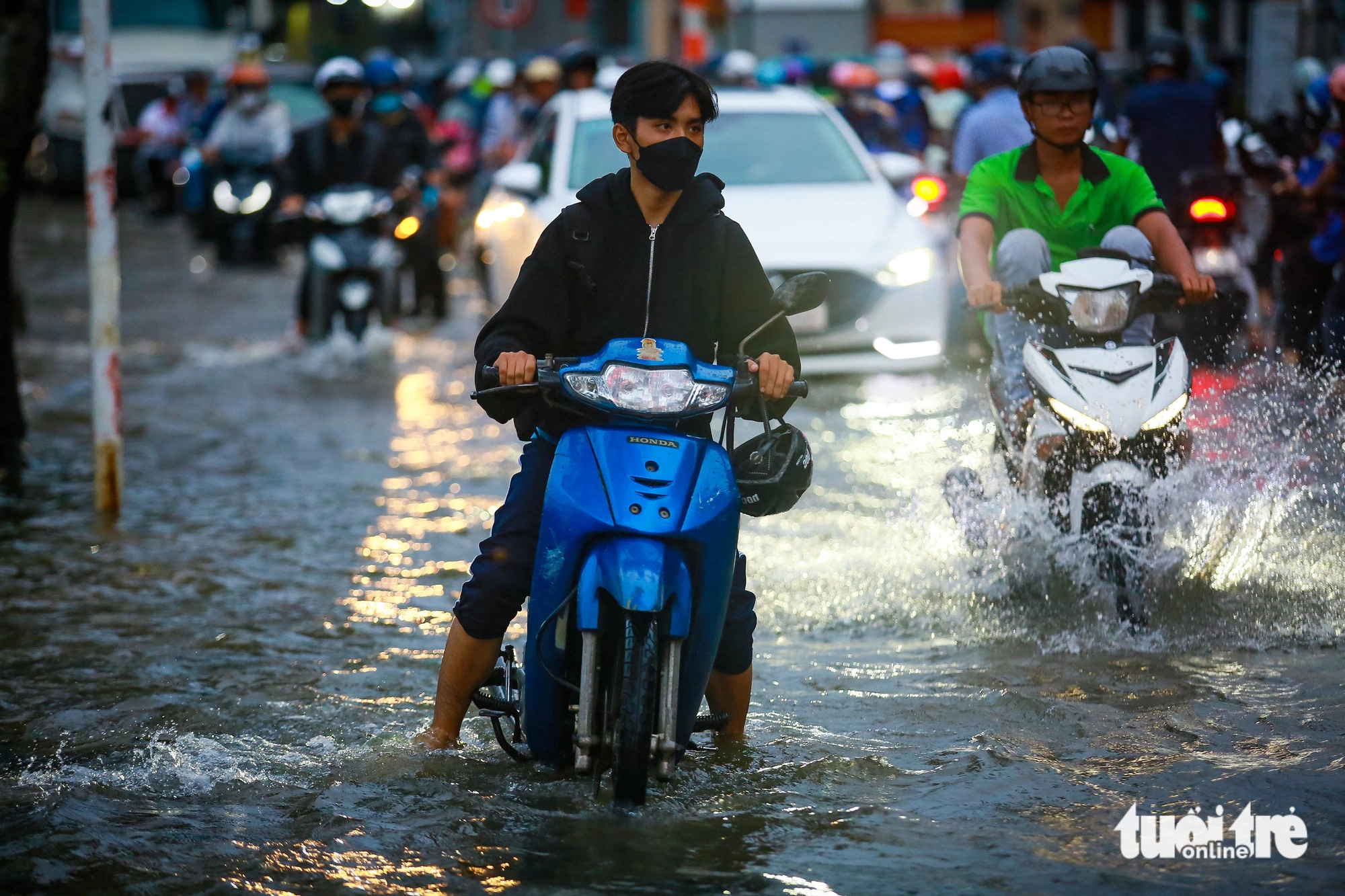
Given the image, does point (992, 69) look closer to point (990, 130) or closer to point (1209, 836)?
point (990, 130)

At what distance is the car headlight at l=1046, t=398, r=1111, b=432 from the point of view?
18.2 ft

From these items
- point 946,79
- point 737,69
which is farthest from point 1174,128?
point 946,79

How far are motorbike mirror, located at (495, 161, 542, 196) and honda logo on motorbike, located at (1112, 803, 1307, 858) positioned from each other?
25.3 feet

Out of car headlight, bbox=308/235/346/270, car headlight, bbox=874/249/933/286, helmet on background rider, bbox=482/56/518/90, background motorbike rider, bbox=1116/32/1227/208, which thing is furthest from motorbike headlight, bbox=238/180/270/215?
background motorbike rider, bbox=1116/32/1227/208

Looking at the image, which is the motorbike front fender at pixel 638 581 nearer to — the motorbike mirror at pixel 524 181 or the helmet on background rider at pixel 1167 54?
the motorbike mirror at pixel 524 181

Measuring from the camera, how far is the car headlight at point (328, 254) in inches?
498

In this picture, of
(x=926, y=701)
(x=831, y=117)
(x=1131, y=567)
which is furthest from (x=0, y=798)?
(x=831, y=117)

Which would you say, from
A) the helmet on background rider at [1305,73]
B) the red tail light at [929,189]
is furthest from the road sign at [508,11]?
the red tail light at [929,189]

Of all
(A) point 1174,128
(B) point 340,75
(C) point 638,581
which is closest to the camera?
(C) point 638,581

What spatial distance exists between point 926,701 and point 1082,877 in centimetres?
136

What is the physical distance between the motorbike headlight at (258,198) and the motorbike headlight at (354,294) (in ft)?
18.4

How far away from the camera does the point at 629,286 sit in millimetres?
4305

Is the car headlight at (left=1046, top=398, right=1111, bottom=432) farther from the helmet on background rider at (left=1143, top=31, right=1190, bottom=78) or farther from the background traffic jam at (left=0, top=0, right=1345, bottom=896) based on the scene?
the helmet on background rider at (left=1143, top=31, right=1190, bottom=78)

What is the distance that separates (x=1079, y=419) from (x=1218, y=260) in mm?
5946
